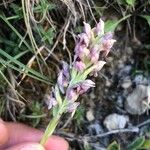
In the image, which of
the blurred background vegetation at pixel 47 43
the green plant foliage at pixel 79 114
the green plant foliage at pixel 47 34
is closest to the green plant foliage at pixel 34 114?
the blurred background vegetation at pixel 47 43

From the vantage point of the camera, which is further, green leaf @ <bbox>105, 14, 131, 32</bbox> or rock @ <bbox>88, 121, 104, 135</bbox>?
rock @ <bbox>88, 121, 104, 135</bbox>

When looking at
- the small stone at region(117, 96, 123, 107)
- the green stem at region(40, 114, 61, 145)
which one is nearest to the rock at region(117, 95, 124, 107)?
the small stone at region(117, 96, 123, 107)

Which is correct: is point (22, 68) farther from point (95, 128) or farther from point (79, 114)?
point (95, 128)

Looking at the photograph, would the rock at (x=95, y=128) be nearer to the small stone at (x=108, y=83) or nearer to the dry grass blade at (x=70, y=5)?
the small stone at (x=108, y=83)

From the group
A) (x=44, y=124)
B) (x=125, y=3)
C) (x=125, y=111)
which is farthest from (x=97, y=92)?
(x=125, y=3)

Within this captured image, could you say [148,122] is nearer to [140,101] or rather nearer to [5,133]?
[140,101]

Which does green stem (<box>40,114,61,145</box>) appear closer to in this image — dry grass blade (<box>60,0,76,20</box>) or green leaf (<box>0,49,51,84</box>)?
green leaf (<box>0,49,51,84</box>)
